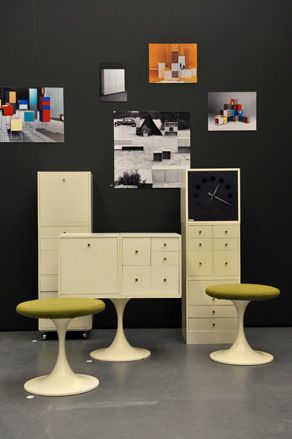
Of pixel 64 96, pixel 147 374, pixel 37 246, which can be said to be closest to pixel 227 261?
pixel 147 374

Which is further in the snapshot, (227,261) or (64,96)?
(64,96)

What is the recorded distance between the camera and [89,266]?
5.35 m

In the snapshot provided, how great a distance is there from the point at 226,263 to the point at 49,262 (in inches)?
62.7

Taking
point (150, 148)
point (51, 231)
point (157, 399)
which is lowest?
point (157, 399)

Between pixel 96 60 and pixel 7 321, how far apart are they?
8.92 feet

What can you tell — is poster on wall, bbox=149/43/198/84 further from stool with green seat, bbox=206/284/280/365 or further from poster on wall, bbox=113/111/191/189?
stool with green seat, bbox=206/284/280/365

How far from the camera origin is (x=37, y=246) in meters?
6.41

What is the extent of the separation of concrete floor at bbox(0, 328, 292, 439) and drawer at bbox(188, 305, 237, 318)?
290mm

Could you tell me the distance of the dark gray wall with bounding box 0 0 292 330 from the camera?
21.0 ft

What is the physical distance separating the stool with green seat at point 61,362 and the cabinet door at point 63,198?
4.98 feet

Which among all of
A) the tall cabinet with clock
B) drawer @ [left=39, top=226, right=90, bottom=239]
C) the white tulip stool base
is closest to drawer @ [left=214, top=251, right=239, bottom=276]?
the tall cabinet with clock

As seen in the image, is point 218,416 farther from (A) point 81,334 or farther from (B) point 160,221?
(B) point 160,221

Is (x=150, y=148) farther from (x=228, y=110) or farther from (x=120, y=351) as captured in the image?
(x=120, y=351)

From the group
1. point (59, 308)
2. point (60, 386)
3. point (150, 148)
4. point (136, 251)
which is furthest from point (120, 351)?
point (150, 148)
